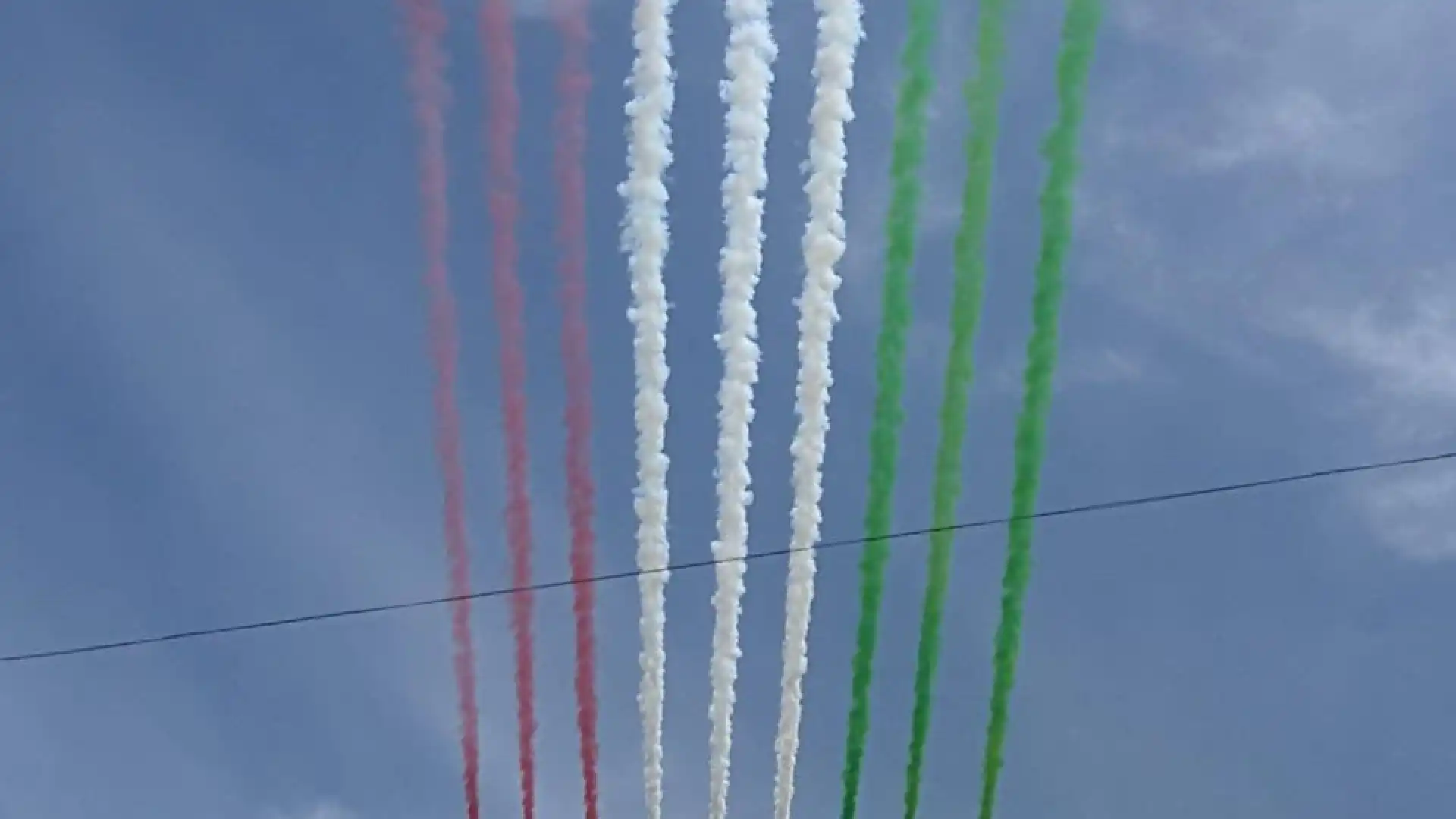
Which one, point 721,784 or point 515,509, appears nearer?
point 515,509

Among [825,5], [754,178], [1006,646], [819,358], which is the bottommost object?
[1006,646]

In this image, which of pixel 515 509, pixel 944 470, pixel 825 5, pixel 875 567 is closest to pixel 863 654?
pixel 875 567

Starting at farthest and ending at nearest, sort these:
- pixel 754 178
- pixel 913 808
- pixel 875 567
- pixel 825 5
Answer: pixel 913 808, pixel 875 567, pixel 754 178, pixel 825 5

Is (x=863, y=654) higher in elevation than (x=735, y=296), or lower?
lower

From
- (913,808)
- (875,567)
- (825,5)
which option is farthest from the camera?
(913,808)

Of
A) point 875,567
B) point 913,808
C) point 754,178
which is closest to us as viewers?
point 754,178

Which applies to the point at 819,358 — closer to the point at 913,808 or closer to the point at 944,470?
the point at 944,470

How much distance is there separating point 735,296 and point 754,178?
139cm

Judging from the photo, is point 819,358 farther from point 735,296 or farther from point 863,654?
point 863,654

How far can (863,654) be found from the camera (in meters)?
22.3

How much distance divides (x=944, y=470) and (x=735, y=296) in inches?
125

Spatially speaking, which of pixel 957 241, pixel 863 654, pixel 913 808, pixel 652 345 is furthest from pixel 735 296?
pixel 913 808

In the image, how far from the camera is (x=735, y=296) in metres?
20.1

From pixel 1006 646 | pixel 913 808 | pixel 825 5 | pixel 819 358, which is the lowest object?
pixel 913 808
